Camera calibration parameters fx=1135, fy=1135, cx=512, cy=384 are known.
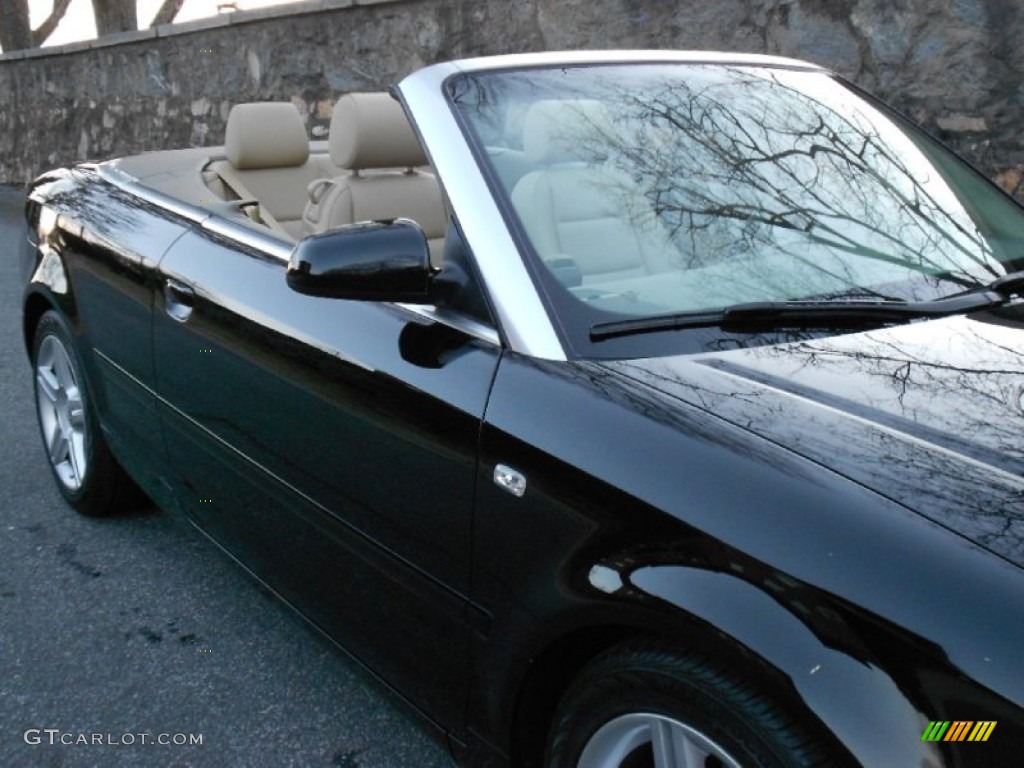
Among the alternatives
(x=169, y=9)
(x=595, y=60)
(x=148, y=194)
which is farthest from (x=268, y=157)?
(x=169, y=9)

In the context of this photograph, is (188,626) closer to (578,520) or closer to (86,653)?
(86,653)

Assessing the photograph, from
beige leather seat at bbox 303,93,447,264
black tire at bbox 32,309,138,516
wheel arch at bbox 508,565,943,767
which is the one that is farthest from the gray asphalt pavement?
beige leather seat at bbox 303,93,447,264

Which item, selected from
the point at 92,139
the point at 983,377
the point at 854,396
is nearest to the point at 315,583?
the point at 854,396

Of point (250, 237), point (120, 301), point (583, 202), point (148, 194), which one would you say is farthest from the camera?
point (148, 194)

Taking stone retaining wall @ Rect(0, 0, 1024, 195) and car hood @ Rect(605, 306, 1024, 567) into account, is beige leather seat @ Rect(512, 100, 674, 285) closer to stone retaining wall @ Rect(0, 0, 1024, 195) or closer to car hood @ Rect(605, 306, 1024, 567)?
car hood @ Rect(605, 306, 1024, 567)

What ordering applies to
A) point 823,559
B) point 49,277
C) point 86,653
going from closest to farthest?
point 823,559 → point 86,653 → point 49,277

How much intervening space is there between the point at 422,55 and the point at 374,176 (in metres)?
5.83

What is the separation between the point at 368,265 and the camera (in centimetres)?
212

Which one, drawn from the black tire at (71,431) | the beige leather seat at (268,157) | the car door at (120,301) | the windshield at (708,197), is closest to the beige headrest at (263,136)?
the beige leather seat at (268,157)

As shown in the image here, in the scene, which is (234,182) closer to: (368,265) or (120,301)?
(120,301)

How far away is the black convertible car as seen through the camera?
1.45 meters

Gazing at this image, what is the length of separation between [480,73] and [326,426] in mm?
842

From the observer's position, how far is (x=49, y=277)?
3.86 m

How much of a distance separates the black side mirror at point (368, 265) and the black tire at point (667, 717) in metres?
0.80
